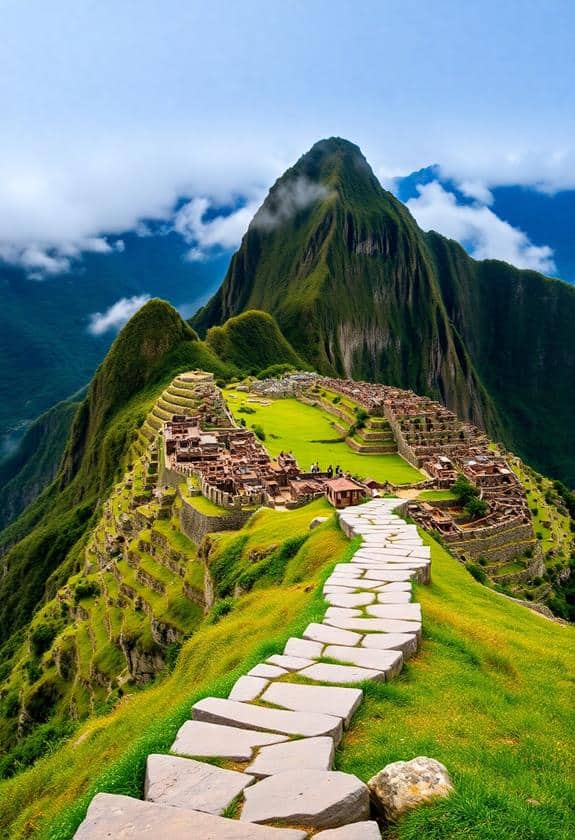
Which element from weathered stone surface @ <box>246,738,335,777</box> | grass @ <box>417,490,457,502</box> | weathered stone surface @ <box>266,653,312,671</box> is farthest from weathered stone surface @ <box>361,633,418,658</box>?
grass @ <box>417,490,457,502</box>

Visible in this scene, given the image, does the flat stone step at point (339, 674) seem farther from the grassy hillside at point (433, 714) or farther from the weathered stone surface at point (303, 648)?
the weathered stone surface at point (303, 648)

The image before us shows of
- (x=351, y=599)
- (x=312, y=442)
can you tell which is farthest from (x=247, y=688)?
(x=312, y=442)

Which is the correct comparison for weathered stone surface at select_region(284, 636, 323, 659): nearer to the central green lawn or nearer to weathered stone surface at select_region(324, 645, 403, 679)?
weathered stone surface at select_region(324, 645, 403, 679)

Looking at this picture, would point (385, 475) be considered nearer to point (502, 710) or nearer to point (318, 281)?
point (502, 710)

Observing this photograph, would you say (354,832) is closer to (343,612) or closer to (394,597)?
(343,612)

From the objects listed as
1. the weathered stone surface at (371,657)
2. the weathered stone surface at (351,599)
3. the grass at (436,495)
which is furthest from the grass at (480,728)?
the grass at (436,495)
